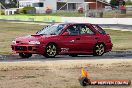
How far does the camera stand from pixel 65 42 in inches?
731

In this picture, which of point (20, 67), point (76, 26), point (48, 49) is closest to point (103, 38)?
point (76, 26)

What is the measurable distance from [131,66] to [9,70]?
3926 millimetres

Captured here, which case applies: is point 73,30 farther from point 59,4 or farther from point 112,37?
point 59,4

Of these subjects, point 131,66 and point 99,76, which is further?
point 131,66

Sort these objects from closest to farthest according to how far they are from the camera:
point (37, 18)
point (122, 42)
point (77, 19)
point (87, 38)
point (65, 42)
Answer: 1. point (65, 42)
2. point (87, 38)
3. point (122, 42)
4. point (77, 19)
5. point (37, 18)

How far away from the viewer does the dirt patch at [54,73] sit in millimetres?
10992

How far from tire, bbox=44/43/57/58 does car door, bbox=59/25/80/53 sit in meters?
0.44

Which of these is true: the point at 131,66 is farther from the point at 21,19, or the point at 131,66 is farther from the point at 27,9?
the point at 27,9

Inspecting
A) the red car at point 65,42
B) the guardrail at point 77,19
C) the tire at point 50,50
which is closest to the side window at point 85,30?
the red car at point 65,42

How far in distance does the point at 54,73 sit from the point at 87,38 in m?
6.49

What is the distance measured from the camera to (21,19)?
277 feet

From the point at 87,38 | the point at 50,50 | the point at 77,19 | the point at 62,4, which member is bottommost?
the point at 77,19

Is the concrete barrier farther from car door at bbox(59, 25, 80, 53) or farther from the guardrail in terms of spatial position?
car door at bbox(59, 25, 80, 53)

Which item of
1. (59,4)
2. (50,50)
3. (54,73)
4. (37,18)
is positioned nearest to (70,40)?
(50,50)
